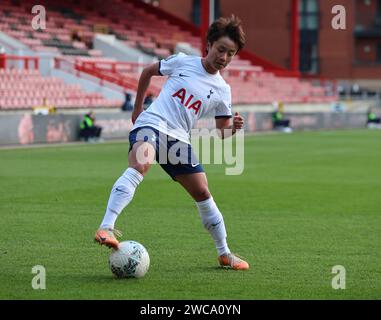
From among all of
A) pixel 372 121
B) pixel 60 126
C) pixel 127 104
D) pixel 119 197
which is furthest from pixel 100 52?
pixel 119 197

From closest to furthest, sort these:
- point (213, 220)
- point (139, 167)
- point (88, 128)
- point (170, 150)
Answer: point (139, 167) → point (170, 150) → point (213, 220) → point (88, 128)

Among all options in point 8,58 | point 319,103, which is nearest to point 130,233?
point 8,58

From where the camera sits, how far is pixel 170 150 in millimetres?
8211

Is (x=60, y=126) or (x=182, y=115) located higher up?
(x=182, y=115)

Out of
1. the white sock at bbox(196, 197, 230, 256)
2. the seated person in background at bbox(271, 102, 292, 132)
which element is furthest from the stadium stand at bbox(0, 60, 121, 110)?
the white sock at bbox(196, 197, 230, 256)

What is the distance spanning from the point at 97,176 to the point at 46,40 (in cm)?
2217

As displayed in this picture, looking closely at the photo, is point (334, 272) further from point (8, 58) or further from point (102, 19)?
point (102, 19)

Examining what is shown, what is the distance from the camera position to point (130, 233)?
10984 millimetres

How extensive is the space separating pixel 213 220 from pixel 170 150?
0.80 meters

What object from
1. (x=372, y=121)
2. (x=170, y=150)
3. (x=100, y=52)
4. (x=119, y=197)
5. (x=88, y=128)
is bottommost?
(x=372, y=121)

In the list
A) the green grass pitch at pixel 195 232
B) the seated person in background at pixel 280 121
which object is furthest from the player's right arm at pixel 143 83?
the seated person in background at pixel 280 121

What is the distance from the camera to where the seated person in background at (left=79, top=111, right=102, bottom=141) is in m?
31.0

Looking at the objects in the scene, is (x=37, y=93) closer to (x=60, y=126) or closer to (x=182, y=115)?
(x=60, y=126)

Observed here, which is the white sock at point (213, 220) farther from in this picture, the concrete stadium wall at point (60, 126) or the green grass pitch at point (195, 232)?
the concrete stadium wall at point (60, 126)
